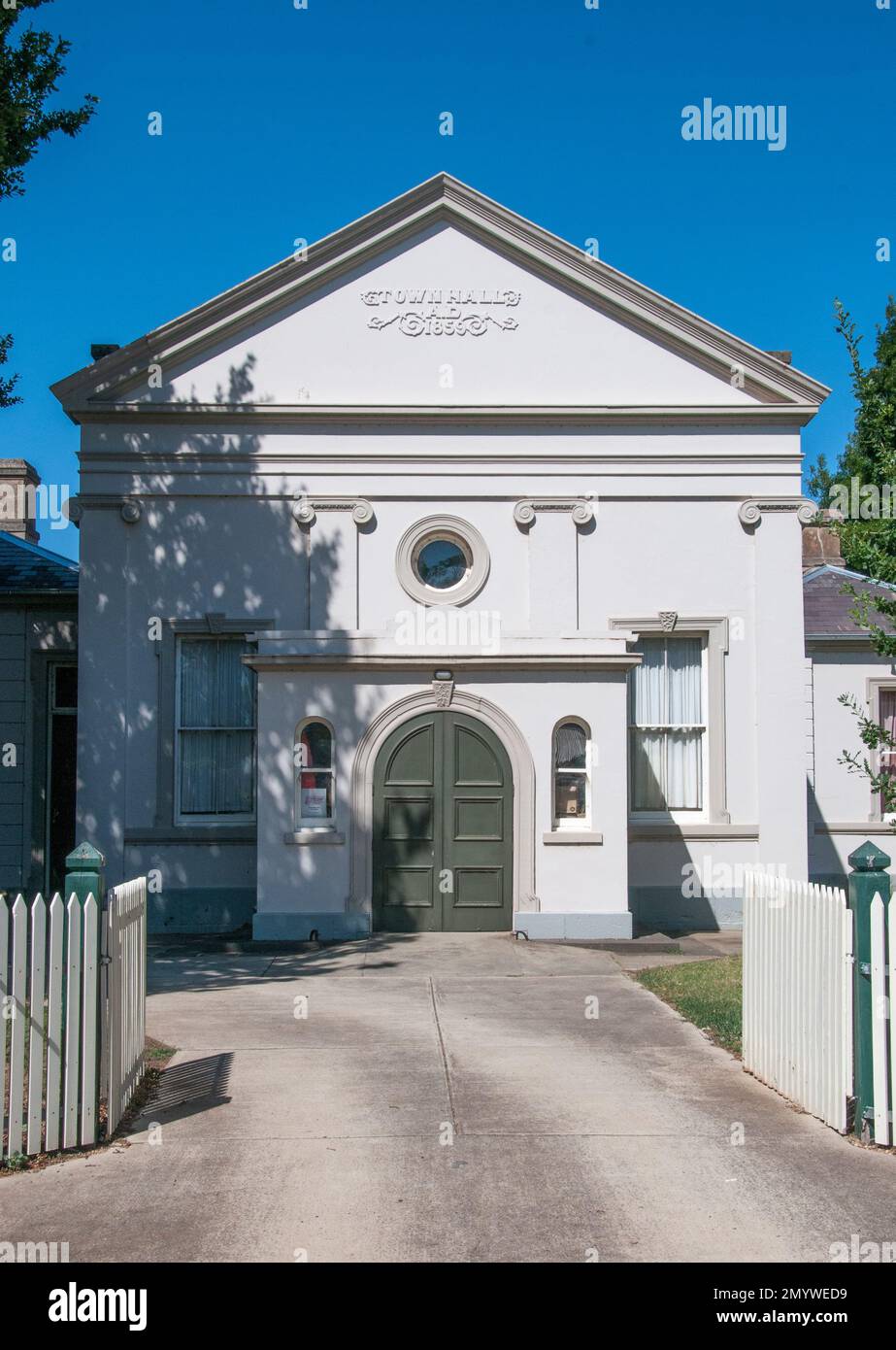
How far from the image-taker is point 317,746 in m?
15.2

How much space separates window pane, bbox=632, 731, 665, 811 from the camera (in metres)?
16.3

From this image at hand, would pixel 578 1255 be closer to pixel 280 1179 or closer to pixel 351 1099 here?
pixel 280 1179

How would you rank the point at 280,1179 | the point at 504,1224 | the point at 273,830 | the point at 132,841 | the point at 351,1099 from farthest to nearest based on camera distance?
the point at 132,841 → the point at 273,830 → the point at 351,1099 → the point at 280,1179 → the point at 504,1224

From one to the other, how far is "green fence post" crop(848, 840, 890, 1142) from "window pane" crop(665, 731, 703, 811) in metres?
9.14

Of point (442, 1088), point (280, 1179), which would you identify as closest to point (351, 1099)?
point (442, 1088)

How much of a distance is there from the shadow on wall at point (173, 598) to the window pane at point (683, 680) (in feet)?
14.2

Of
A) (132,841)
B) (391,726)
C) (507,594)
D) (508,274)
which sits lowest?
(132,841)

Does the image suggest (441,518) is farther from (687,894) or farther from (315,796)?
(687,894)

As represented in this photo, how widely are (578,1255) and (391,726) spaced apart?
10013mm

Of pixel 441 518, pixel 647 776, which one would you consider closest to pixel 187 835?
pixel 441 518

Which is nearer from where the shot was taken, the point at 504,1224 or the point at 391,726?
the point at 504,1224

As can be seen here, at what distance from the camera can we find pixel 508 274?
16344 mm

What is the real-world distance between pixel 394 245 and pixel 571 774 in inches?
278
